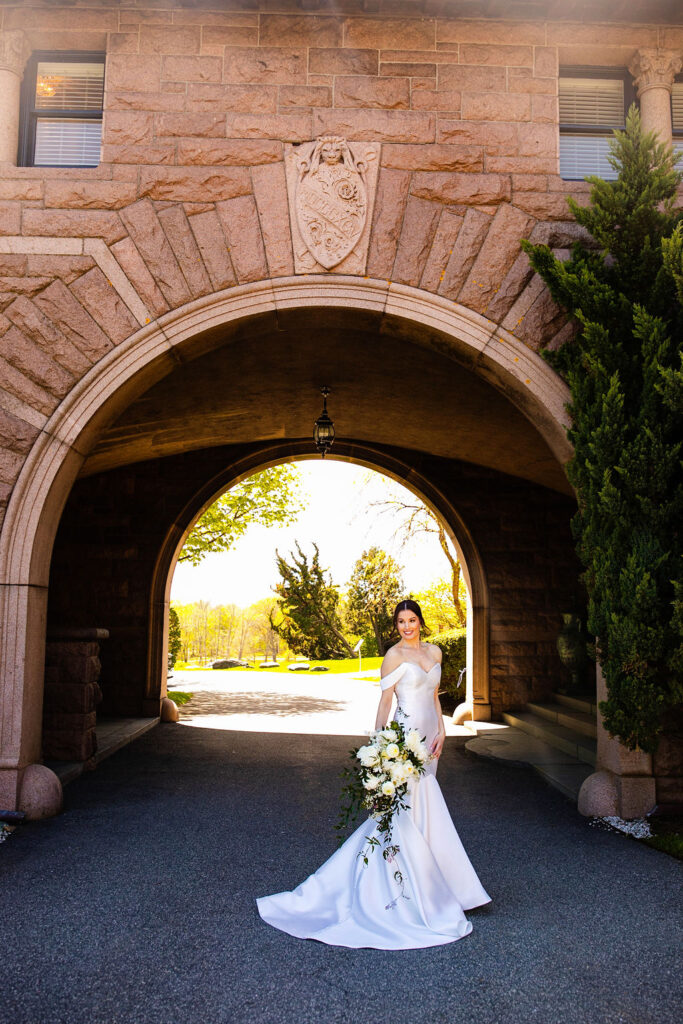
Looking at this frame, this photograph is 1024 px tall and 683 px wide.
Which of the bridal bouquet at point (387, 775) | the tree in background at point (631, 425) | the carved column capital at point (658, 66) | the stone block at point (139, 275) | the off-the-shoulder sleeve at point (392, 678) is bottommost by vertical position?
the bridal bouquet at point (387, 775)

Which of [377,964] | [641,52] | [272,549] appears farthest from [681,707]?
[272,549]

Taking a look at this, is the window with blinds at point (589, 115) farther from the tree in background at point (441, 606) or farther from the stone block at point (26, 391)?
the tree in background at point (441, 606)

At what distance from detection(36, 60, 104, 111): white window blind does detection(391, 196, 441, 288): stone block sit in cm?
234

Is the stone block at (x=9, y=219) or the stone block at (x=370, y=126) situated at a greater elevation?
the stone block at (x=370, y=126)

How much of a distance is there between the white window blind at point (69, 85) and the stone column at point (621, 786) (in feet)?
17.7

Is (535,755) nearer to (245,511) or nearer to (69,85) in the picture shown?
(69,85)

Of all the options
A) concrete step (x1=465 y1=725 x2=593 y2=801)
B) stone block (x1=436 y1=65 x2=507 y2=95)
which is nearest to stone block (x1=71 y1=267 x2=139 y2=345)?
stone block (x1=436 y1=65 x2=507 y2=95)

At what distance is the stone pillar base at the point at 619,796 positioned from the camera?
4.88 m

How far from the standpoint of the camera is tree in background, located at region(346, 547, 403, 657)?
15.0 m

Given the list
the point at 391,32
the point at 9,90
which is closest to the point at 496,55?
the point at 391,32

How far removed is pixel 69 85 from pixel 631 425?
4.52 metres

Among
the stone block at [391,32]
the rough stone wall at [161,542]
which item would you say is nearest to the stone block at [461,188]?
the stone block at [391,32]

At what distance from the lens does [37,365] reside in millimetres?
5012

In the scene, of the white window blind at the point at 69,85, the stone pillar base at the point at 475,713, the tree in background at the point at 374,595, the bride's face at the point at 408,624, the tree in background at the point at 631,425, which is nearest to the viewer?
the bride's face at the point at 408,624
